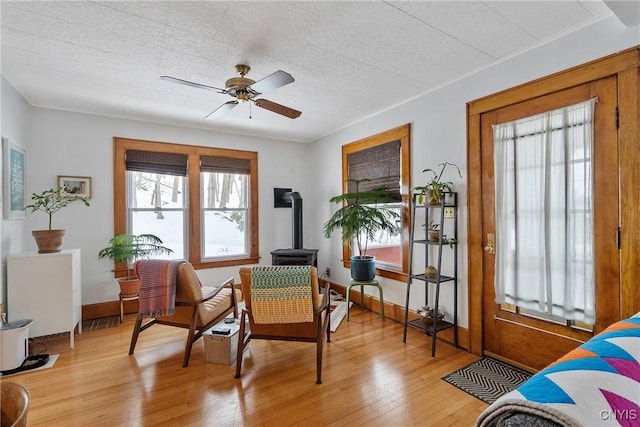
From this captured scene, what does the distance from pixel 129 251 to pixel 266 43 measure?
2.95 meters

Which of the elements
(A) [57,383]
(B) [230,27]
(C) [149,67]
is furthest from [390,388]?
(C) [149,67]

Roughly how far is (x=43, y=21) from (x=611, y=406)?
3.32 meters

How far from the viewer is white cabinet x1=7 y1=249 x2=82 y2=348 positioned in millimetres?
2793

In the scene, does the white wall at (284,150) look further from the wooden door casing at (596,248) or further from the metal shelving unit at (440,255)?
the wooden door casing at (596,248)

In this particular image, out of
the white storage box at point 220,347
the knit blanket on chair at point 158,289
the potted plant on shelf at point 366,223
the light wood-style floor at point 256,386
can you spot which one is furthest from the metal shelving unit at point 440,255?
the knit blanket on chair at point 158,289

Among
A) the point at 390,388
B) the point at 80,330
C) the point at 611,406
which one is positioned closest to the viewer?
the point at 611,406

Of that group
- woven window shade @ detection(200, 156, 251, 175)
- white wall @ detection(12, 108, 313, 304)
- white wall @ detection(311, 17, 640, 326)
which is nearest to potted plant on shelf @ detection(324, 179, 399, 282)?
white wall @ detection(311, 17, 640, 326)

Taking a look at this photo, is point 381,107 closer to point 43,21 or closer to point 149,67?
point 149,67

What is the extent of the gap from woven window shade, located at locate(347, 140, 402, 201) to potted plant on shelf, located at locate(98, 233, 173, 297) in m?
2.81

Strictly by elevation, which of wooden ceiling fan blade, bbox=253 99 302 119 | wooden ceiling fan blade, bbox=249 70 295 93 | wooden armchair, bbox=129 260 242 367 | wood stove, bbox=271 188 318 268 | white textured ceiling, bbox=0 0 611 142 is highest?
white textured ceiling, bbox=0 0 611 142

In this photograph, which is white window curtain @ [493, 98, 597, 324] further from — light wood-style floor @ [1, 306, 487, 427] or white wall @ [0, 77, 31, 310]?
white wall @ [0, 77, 31, 310]

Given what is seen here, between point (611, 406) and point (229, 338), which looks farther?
point (229, 338)

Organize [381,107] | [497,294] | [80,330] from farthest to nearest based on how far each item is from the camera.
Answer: [381,107]
[80,330]
[497,294]

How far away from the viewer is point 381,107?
3801 mm
